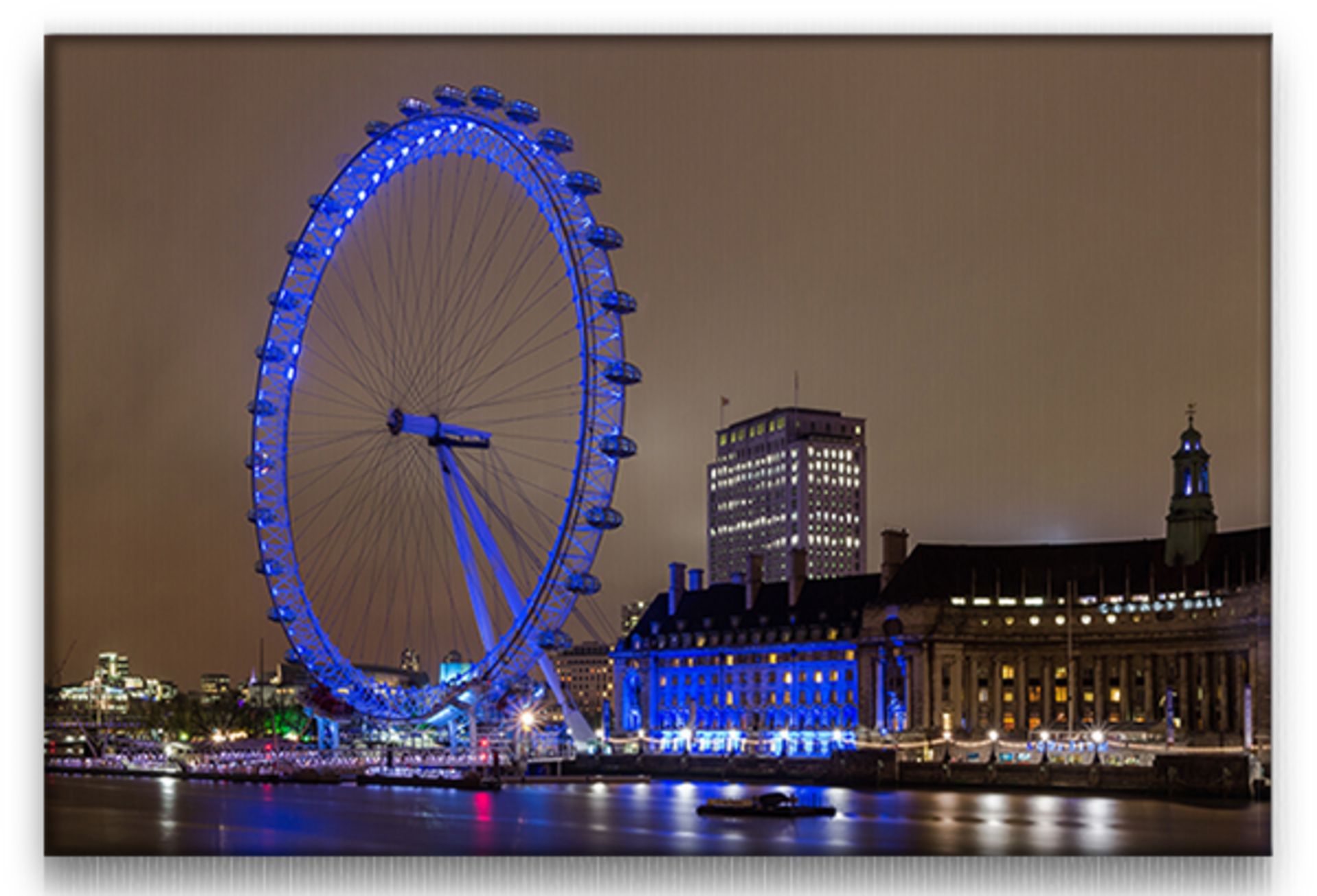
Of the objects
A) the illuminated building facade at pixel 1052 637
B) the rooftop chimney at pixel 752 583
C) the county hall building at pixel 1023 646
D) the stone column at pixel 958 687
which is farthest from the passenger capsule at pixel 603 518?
the rooftop chimney at pixel 752 583

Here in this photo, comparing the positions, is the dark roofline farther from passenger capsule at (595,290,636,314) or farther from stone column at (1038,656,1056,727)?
passenger capsule at (595,290,636,314)

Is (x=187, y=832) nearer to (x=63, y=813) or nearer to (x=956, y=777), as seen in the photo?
(x=63, y=813)

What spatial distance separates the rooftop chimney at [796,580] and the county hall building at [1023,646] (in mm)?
1003

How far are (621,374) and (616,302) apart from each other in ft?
6.65

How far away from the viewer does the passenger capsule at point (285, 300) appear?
54469mm

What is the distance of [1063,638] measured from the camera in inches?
3898

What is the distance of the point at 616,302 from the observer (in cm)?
5184

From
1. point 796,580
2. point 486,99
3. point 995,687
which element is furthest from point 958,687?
point 486,99

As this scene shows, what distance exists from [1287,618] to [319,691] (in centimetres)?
Answer: 6437

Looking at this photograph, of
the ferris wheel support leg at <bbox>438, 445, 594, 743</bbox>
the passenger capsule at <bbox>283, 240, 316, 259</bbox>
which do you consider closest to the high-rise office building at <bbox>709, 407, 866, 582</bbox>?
the ferris wheel support leg at <bbox>438, 445, 594, 743</bbox>

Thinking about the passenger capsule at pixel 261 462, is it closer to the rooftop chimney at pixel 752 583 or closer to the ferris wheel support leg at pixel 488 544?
the ferris wheel support leg at pixel 488 544

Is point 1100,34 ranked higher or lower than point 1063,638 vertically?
higher

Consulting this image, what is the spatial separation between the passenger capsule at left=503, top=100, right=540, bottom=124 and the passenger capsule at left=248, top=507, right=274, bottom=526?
20.0 m

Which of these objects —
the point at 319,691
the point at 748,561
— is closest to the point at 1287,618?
the point at 319,691
